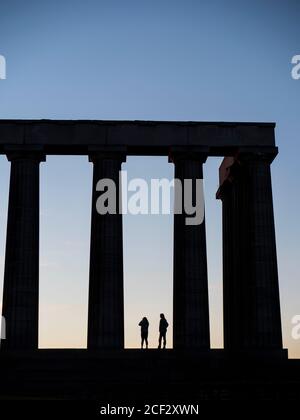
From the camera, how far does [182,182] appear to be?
4146 inches

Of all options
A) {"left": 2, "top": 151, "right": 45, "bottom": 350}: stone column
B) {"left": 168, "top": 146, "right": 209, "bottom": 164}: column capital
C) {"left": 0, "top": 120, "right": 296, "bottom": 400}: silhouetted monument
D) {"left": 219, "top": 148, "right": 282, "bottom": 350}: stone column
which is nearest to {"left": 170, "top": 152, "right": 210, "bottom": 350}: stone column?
{"left": 0, "top": 120, "right": 296, "bottom": 400}: silhouetted monument

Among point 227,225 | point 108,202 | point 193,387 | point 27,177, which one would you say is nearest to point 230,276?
point 227,225

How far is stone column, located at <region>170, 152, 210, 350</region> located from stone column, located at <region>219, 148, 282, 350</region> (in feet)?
20.0

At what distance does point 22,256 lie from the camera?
3994 inches

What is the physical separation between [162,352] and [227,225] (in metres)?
28.8

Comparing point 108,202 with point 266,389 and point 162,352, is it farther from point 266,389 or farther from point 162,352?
point 266,389

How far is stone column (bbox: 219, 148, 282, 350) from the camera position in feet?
332

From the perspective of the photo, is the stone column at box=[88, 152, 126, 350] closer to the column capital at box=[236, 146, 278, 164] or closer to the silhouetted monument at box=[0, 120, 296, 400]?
the silhouetted monument at box=[0, 120, 296, 400]

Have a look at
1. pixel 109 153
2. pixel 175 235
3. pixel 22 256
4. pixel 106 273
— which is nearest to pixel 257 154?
pixel 175 235

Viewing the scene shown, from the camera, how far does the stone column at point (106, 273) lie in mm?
99188

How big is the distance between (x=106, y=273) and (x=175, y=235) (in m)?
10.6

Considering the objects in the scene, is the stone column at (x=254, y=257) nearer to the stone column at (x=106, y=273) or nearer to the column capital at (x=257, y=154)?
the column capital at (x=257, y=154)
